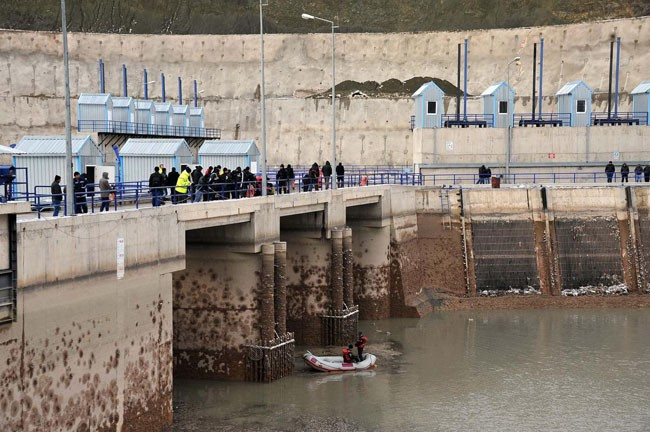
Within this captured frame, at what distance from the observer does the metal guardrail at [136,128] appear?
62125 millimetres

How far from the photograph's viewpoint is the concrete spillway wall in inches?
3455

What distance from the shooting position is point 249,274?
31.4 m

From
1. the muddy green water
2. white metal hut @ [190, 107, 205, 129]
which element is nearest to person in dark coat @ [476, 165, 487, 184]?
the muddy green water

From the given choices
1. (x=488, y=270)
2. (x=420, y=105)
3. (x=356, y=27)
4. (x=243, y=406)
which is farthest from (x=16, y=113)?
(x=243, y=406)

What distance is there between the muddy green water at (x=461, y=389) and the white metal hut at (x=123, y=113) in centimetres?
2921

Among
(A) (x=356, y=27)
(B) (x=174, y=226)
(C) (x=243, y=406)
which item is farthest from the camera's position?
(A) (x=356, y=27)

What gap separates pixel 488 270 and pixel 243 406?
2107cm

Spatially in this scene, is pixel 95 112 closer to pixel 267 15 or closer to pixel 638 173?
pixel 638 173

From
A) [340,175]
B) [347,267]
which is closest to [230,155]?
[340,175]

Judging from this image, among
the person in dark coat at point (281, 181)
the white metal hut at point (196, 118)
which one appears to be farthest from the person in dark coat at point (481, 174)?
the white metal hut at point (196, 118)

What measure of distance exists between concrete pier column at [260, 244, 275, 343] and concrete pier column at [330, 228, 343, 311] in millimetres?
6160

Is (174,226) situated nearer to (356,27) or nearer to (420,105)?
(420,105)

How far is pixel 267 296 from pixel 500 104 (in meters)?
31.8

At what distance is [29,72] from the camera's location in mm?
98688
